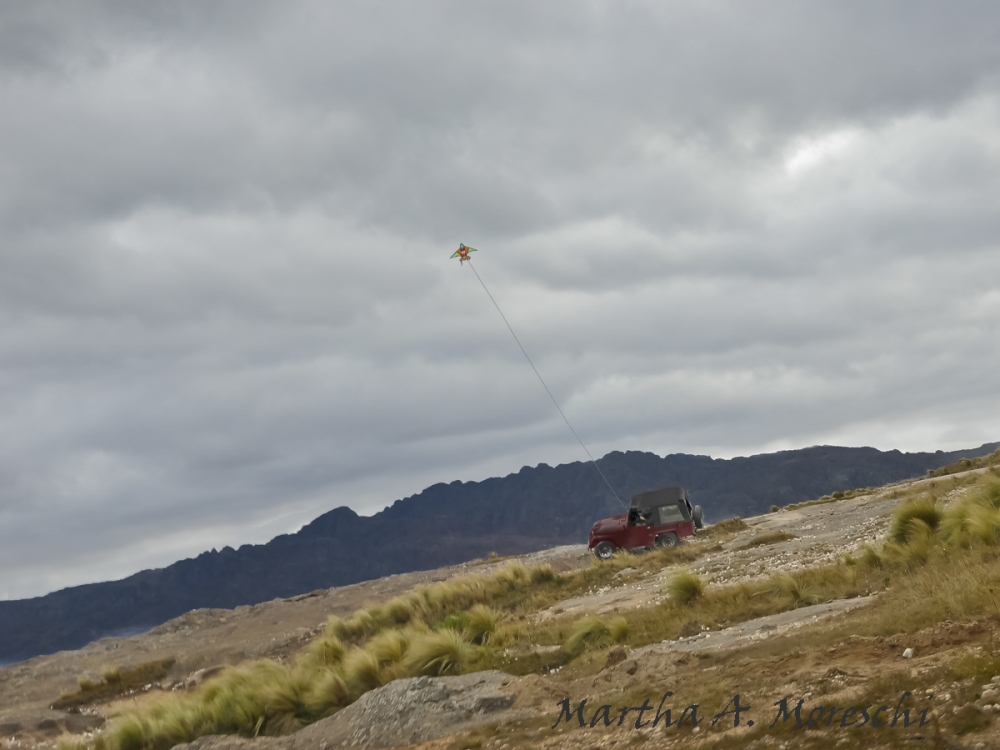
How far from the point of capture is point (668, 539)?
105 ft

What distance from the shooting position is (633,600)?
19016mm

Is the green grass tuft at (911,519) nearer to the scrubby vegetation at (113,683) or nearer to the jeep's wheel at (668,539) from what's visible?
the jeep's wheel at (668,539)

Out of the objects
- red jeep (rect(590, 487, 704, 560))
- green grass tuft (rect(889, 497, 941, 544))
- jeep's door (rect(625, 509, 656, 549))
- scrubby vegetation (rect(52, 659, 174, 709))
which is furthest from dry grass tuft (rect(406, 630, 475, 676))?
red jeep (rect(590, 487, 704, 560))

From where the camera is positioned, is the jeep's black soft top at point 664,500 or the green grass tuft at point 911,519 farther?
the jeep's black soft top at point 664,500

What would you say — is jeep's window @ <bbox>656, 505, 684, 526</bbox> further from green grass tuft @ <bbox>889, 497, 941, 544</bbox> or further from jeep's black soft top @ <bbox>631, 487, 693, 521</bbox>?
green grass tuft @ <bbox>889, 497, 941, 544</bbox>

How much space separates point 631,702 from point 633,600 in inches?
401

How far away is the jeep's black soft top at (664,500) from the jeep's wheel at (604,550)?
1.91 m

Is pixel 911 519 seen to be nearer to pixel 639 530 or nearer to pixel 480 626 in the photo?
pixel 480 626

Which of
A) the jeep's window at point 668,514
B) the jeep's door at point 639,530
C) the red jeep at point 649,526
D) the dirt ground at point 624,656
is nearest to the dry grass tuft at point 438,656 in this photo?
the dirt ground at point 624,656

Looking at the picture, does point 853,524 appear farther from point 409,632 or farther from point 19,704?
point 19,704

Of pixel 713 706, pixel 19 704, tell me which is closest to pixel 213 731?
pixel 713 706

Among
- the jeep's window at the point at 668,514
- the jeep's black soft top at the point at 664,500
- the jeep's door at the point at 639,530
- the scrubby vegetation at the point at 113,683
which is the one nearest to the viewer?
the scrubby vegetation at the point at 113,683

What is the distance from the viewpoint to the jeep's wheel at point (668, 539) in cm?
3175

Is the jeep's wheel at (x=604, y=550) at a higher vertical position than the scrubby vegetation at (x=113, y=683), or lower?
higher
